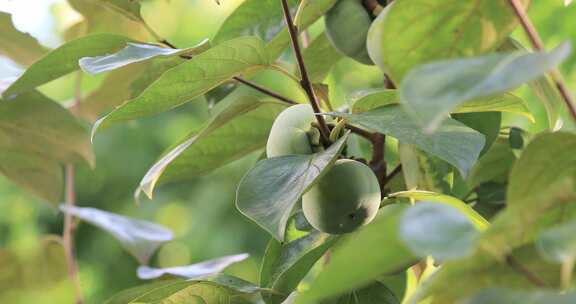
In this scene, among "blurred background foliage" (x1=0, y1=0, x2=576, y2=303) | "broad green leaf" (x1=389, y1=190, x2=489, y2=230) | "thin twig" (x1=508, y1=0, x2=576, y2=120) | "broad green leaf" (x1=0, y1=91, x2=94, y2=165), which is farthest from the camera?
"blurred background foliage" (x1=0, y1=0, x2=576, y2=303)

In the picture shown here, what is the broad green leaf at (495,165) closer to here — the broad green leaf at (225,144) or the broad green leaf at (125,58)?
the broad green leaf at (225,144)

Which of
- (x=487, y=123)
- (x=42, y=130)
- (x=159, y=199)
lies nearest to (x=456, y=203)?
(x=487, y=123)

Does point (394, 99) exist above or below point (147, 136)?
above

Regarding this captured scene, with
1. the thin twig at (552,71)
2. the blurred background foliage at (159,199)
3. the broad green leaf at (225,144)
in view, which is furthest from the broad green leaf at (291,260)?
the blurred background foliage at (159,199)

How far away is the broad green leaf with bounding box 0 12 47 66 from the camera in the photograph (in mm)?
923

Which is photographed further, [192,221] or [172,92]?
[192,221]

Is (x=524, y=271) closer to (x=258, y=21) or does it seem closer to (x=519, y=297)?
(x=519, y=297)

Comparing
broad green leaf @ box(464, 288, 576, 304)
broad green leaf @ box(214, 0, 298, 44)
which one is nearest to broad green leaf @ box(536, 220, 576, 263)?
broad green leaf @ box(464, 288, 576, 304)

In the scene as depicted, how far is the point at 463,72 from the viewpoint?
0.35 meters

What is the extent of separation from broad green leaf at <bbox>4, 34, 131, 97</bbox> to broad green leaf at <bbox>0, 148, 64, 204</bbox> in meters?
0.22

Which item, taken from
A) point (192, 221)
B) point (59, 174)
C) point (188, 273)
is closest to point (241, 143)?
point (188, 273)

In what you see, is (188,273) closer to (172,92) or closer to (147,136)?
(172,92)

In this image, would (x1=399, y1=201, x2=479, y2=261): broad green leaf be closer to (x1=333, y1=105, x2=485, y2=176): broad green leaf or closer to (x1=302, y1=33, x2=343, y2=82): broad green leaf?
(x1=333, y1=105, x2=485, y2=176): broad green leaf

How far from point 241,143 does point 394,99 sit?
0.75 feet
